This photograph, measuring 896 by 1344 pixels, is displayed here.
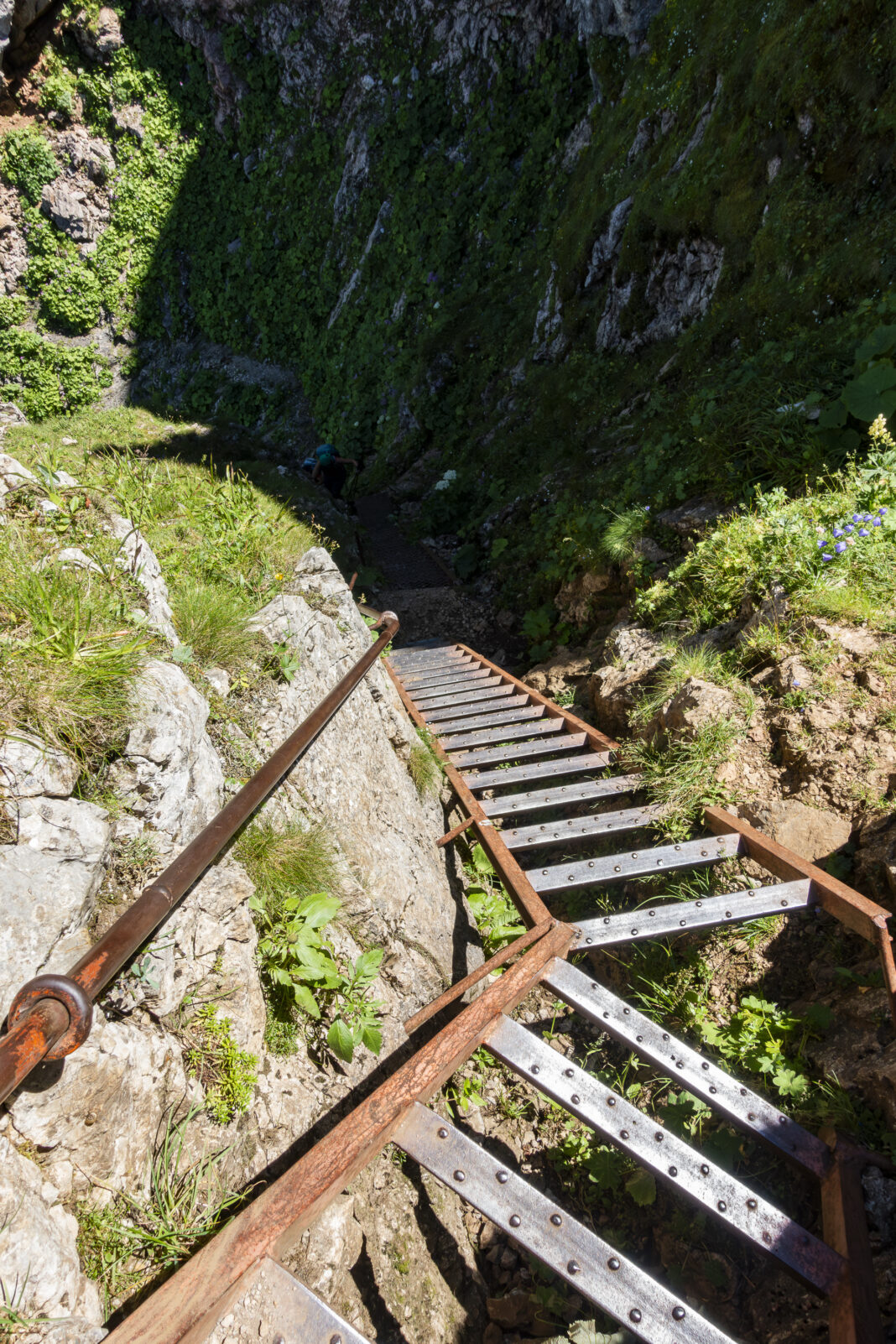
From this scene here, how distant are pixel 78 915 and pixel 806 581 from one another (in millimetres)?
3946

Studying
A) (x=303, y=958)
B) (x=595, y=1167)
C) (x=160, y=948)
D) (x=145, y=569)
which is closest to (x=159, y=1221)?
(x=160, y=948)

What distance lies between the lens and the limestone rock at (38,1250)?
4.55ft

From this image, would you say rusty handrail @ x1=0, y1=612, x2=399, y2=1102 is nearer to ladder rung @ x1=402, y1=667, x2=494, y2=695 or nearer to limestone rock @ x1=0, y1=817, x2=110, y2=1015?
limestone rock @ x1=0, y1=817, x2=110, y2=1015

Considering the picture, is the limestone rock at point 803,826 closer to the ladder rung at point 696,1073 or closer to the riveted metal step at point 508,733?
the ladder rung at point 696,1073

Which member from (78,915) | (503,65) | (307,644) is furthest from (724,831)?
(503,65)

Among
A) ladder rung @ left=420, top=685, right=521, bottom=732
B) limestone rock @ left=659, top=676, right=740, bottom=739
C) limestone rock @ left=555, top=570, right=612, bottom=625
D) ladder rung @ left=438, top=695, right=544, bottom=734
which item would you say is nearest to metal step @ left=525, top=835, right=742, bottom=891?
limestone rock @ left=659, top=676, right=740, bottom=739

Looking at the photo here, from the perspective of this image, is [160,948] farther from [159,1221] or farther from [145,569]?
[145,569]

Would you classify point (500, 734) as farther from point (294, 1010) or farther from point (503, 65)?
point (503, 65)

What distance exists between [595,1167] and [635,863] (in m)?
1.24

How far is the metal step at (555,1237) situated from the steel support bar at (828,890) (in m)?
1.14

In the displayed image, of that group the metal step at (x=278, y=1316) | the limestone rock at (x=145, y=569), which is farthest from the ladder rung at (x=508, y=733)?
the metal step at (x=278, y=1316)

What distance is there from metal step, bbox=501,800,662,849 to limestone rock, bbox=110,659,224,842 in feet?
5.20

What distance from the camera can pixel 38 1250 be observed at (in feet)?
4.75

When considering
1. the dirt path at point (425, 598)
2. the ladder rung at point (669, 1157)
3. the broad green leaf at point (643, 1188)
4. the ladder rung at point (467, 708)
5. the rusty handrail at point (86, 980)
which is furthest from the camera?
the dirt path at point (425, 598)
